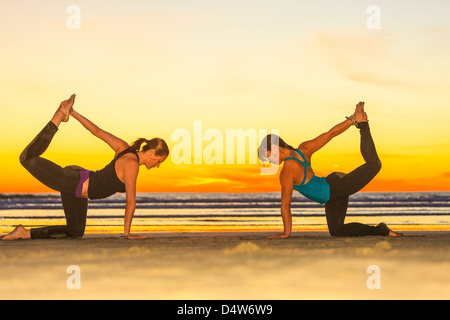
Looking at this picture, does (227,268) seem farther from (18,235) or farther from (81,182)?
(18,235)

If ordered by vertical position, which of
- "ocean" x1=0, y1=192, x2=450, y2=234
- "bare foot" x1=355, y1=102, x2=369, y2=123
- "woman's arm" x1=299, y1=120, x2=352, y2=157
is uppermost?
"bare foot" x1=355, y1=102, x2=369, y2=123

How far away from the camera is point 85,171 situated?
6953 millimetres

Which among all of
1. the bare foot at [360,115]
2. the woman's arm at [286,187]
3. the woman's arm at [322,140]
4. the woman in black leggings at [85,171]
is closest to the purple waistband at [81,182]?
the woman in black leggings at [85,171]

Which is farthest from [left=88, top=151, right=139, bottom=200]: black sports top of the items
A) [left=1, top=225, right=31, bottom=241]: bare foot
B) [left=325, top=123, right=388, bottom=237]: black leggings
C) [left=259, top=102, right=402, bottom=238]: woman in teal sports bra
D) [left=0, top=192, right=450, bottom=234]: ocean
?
[left=0, top=192, right=450, bottom=234]: ocean

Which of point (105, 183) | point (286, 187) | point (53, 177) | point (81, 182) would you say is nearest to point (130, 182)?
point (105, 183)

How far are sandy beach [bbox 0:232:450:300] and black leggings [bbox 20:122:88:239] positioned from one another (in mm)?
327

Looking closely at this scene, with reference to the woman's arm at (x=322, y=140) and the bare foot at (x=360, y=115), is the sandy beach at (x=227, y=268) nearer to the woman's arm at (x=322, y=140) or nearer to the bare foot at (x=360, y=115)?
the woman's arm at (x=322, y=140)

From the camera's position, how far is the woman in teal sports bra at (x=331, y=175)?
6836 mm

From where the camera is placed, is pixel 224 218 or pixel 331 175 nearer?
pixel 331 175

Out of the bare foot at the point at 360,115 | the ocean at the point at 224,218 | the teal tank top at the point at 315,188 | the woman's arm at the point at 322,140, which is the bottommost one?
the ocean at the point at 224,218

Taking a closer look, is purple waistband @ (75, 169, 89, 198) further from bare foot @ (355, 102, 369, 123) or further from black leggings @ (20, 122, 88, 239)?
bare foot @ (355, 102, 369, 123)

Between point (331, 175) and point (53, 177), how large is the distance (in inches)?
134

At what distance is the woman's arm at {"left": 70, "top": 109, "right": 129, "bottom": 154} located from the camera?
22.8ft

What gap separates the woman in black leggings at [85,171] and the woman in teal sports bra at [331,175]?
4.58 ft
